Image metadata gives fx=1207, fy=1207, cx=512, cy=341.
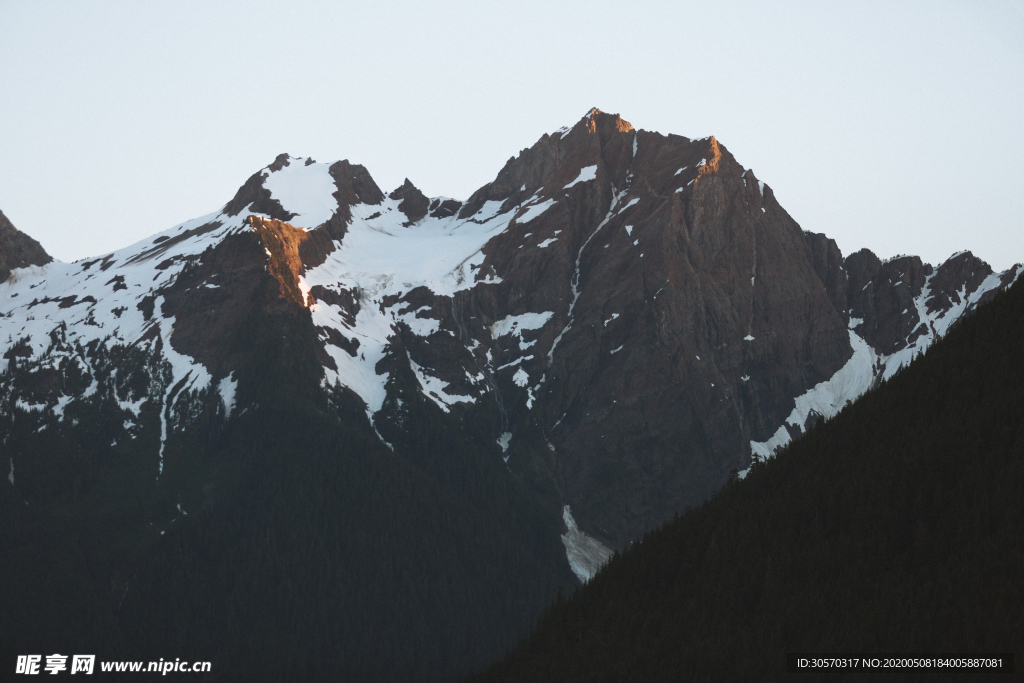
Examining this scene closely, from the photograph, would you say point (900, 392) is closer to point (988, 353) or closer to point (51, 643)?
point (988, 353)

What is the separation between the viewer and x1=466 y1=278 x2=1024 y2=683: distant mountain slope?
11244 centimetres

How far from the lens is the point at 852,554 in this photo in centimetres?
12400

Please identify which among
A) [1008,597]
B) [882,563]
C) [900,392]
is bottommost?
[1008,597]

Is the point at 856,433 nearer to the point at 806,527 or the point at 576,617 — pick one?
the point at 806,527

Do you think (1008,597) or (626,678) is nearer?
(1008,597)

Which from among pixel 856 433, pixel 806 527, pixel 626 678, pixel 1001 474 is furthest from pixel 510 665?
pixel 1001 474

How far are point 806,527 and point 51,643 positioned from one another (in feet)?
432

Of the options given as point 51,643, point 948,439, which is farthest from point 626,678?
point 51,643

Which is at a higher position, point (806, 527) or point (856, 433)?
point (856, 433)

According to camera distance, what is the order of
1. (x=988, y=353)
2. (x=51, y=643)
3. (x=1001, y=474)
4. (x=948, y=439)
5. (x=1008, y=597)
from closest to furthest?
(x=1008, y=597)
(x=1001, y=474)
(x=948, y=439)
(x=988, y=353)
(x=51, y=643)

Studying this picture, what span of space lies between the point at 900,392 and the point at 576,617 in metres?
46.8

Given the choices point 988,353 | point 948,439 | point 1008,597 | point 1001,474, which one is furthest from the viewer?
point 988,353

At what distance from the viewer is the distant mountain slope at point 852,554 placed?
112 metres

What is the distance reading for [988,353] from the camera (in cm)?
13925
